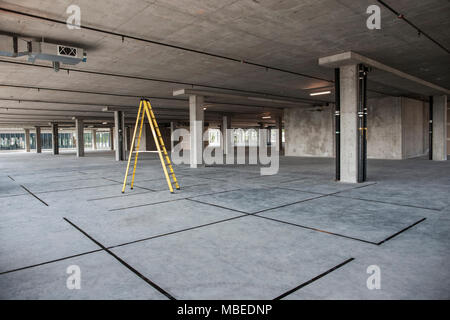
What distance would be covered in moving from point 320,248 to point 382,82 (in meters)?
13.8

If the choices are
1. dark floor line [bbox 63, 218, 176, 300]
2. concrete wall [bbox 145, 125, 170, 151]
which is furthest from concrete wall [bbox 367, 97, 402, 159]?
concrete wall [bbox 145, 125, 170, 151]

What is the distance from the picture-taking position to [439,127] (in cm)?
1862

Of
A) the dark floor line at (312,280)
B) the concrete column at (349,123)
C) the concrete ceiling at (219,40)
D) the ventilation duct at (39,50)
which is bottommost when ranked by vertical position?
the dark floor line at (312,280)

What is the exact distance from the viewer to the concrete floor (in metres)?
2.72

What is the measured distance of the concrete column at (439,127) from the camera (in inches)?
731

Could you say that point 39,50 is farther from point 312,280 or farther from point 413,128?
point 413,128

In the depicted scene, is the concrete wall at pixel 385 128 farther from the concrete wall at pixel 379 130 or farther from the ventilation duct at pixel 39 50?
the ventilation duct at pixel 39 50

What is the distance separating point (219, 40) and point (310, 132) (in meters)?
18.4

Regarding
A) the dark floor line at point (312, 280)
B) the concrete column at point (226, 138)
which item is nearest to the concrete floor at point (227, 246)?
the dark floor line at point (312, 280)

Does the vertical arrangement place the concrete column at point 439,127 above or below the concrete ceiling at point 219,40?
below

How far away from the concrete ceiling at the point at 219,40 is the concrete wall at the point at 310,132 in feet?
30.8

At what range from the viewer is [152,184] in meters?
9.56

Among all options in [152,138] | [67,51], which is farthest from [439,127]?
[152,138]

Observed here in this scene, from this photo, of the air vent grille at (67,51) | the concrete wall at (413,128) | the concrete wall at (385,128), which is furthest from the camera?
the concrete wall at (413,128)
